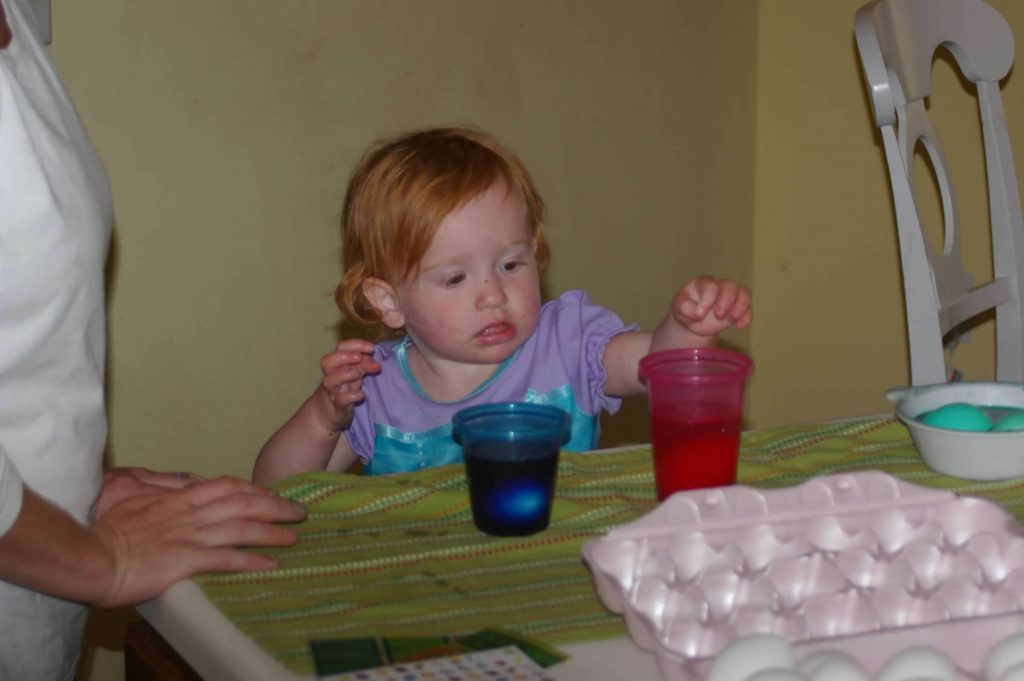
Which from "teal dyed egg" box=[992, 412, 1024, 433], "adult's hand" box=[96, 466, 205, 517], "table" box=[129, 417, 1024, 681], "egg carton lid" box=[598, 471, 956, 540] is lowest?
"table" box=[129, 417, 1024, 681]

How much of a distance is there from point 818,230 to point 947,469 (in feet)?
5.03

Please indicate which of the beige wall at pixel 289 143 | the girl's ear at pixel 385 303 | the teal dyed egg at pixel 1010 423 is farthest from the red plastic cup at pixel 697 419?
the beige wall at pixel 289 143

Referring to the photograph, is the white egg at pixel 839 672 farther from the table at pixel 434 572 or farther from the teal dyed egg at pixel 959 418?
the teal dyed egg at pixel 959 418

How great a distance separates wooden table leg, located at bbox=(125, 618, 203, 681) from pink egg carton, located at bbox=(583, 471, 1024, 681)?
34 centimetres

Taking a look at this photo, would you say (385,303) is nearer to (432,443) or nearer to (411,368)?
(411,368)

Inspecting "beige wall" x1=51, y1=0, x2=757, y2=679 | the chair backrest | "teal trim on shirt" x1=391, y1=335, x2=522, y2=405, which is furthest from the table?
"beige wall" x1=51, y1=0, x2=757, y2=679

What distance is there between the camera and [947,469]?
1.32 meters

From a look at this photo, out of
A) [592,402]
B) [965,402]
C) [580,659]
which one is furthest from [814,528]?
[592,402]

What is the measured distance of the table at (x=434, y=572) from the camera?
0.98 meters

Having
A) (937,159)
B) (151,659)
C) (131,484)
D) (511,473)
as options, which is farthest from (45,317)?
(937,159)

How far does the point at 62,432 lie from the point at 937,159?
1367 millimetres

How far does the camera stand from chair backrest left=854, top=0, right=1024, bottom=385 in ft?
5.94

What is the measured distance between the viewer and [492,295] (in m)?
1.56

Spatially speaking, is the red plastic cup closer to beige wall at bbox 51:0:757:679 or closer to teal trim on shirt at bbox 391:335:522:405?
teal trim on shirt at bbox 391:335:522:405
